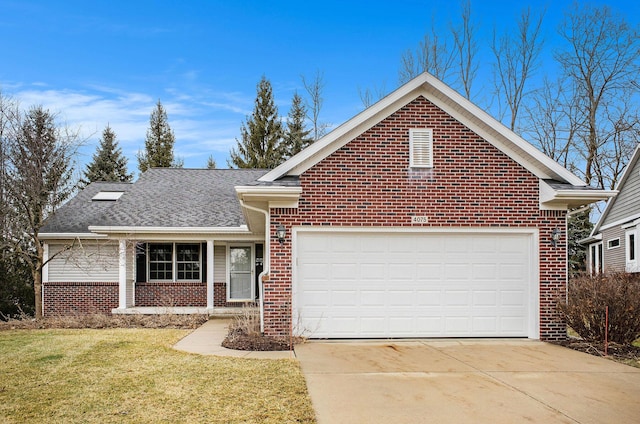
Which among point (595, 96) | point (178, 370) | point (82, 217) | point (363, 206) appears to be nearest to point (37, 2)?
point (82, 217)

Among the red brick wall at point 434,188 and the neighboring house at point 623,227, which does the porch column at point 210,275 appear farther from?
the neighboring house at point 623,227

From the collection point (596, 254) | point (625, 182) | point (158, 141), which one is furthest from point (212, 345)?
point (158, 141)

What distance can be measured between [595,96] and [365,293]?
892 inches

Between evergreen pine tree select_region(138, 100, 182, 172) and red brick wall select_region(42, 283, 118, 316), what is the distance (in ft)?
76.0

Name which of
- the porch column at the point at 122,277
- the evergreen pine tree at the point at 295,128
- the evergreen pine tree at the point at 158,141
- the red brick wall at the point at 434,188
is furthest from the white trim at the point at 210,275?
the evergreen pine tree at the point at 158,141

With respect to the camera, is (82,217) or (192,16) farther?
(192,16)

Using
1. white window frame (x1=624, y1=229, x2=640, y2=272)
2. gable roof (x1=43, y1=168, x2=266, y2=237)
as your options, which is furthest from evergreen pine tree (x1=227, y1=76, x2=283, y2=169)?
white window frame (x1=624, y1=229, x2=640, y2=272)

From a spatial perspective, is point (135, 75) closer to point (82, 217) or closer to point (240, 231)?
point (82, 217)

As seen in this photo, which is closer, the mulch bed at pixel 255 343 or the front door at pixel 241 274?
the mulch bed at pixel 255 343

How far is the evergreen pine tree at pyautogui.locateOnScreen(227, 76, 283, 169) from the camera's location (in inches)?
1480

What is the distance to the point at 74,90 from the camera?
25.8 metres

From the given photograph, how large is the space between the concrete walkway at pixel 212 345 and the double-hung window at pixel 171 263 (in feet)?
12.8

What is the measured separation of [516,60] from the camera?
2945cm

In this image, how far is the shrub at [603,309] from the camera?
424 inches
